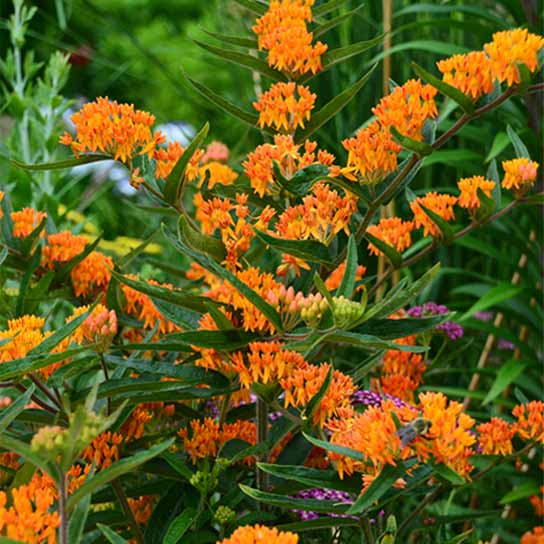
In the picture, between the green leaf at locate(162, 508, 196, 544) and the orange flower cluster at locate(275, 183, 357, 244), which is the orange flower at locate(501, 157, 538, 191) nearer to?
the orange flower cluster at locate(275, 183, 357, 244)

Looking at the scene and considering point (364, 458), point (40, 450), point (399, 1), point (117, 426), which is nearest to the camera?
point (40, 450)

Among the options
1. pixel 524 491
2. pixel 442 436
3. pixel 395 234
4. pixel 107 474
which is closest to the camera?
pixel 107 474

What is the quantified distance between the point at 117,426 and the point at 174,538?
0.14 m

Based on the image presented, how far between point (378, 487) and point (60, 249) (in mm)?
494

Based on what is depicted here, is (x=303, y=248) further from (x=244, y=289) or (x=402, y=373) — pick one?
(x=402, y=373)

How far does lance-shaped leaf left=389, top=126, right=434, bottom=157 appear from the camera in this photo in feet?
2.67

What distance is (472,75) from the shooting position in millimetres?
863

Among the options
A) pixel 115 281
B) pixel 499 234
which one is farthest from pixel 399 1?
pixel 115 281

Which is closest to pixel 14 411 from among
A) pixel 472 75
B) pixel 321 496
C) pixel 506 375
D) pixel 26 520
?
pixel 26 520

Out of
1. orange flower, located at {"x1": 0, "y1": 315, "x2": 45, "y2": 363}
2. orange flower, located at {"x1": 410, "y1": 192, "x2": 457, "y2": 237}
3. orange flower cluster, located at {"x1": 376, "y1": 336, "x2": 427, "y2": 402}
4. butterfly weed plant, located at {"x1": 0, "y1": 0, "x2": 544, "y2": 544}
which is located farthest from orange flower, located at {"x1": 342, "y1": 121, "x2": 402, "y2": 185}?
orange flower, located at {"x1": 0, "y1": 315, "x2": 45, "y2": 363}

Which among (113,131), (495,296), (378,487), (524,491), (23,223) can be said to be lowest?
(524,491)

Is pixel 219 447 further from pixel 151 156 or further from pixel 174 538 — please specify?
pixel 151 156

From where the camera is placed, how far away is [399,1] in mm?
1942

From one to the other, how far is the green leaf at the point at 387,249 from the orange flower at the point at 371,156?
0.06 meters
